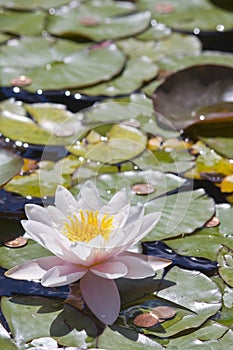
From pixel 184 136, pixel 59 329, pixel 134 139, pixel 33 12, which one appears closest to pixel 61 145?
pixel 134 139

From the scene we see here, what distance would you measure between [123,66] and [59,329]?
1.16 meters

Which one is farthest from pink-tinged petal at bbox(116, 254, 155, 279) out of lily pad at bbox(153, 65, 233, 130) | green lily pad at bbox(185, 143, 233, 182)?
lily pad at bbox(153, 65, 233, 130)

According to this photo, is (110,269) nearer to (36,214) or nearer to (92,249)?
(92,249)

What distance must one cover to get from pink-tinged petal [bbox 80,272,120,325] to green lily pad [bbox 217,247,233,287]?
0.24 m

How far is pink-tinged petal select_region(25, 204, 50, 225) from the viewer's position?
4.98ft

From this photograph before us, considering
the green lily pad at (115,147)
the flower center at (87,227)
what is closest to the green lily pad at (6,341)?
the flower center at (87,227)

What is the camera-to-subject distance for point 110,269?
4.78 feet

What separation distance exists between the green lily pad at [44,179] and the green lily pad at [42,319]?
374 millimetres

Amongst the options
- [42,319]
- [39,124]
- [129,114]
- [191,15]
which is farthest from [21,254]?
[191,15]

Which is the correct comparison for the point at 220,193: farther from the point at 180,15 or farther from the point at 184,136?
the point at 180,15

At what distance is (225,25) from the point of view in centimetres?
259

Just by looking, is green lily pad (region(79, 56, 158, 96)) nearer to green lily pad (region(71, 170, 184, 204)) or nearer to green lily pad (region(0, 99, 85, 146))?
green lily pad (region(0, 99, 85, 146))

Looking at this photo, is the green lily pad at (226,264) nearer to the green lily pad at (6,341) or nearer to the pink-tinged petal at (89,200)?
the pink-tinged petal at (89,200)

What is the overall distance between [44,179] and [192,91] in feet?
1.90
